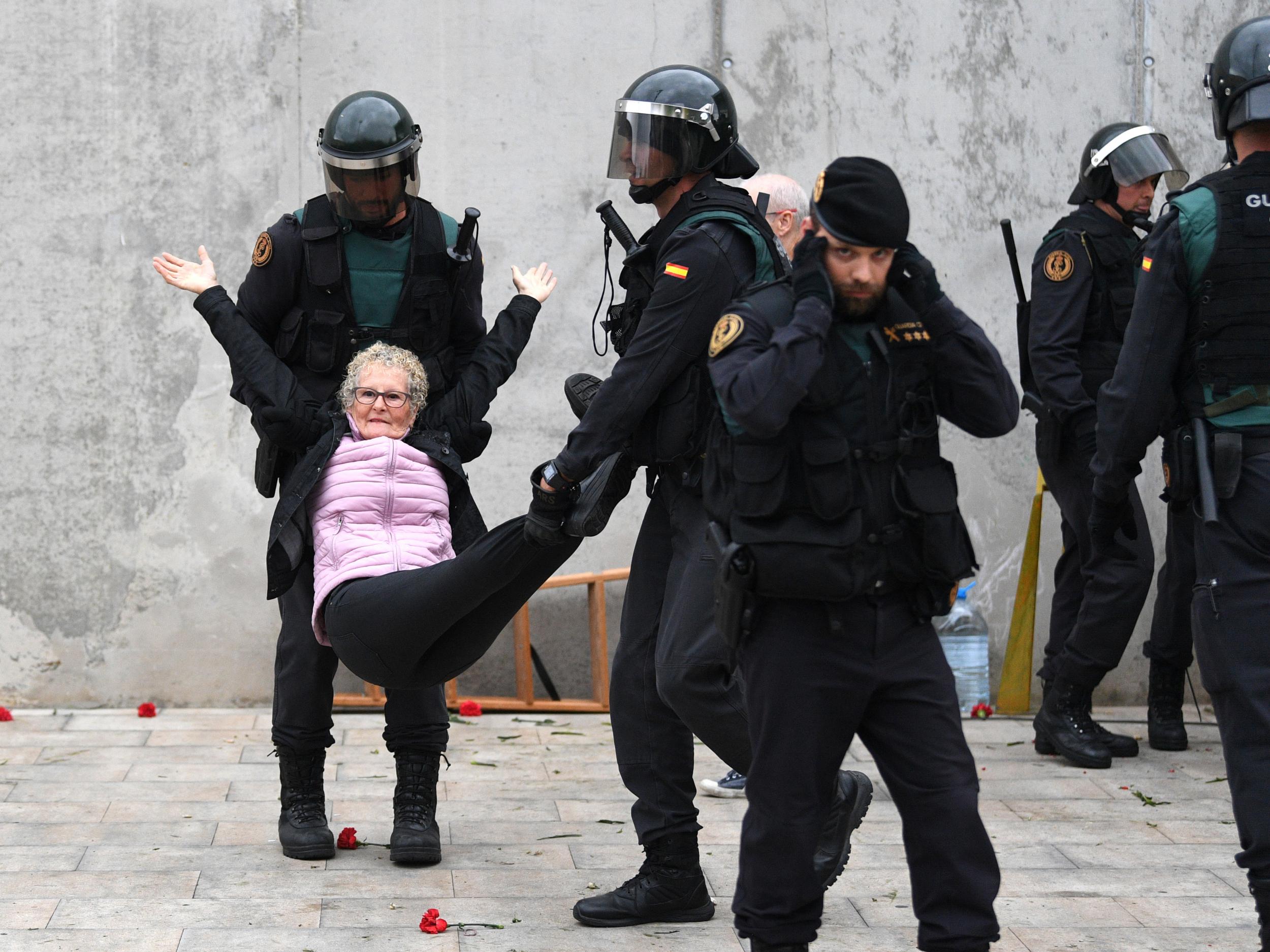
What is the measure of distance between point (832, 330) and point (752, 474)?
1.11ft

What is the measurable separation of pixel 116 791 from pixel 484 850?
1492mm

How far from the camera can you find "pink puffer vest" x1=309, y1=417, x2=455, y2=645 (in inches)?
175

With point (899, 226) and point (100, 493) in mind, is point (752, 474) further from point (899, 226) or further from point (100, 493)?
point (100, 493)

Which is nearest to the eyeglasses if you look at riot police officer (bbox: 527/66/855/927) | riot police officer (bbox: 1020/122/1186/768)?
riot police officer (bbox: 527/66/855/927)

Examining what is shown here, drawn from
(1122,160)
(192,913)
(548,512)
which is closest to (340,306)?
(548,512)

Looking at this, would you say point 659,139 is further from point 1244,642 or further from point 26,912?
point 26,912

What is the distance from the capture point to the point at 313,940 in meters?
3.98

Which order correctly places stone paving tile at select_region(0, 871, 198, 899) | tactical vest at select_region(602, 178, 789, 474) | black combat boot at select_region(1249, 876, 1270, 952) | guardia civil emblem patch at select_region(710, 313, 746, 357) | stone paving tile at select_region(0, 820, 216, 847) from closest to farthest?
guardia civil emblem patch at select_region(710, 313, 746, 357)
black combat boot at select_region(1249, 876, 1270, 952)
tactical vest at select_region(602, 178, 789, 474)
stone paving tile at select_region(0, 871, 198, 899)
stone paving tile at select_region(0, 820, 216, 847)

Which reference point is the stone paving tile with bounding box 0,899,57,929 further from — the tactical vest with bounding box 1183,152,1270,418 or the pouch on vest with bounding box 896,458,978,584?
the tactical vest with bounding box 1183,152,1270,418

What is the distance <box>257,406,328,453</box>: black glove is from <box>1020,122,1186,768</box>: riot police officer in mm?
2764

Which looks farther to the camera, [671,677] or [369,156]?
[369,156]

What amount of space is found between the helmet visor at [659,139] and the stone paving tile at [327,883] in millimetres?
2045

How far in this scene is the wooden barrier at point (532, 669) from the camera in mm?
6910

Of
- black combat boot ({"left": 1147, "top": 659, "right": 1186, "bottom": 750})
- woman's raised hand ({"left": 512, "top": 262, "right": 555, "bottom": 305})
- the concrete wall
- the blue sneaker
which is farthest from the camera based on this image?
the concrete wall
